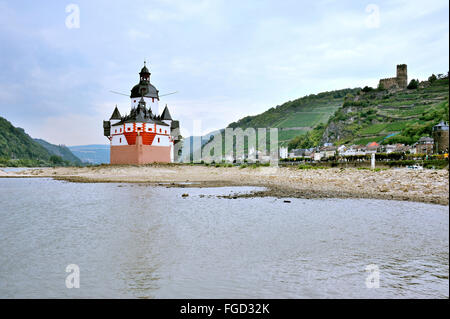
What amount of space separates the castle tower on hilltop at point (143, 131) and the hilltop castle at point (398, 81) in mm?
158770

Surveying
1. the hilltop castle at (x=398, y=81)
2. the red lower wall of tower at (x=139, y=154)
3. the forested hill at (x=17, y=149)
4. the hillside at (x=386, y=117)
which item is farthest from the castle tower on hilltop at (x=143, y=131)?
the hilltop castle at (x=398, y=81)

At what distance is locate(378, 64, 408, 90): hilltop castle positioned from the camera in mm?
187750

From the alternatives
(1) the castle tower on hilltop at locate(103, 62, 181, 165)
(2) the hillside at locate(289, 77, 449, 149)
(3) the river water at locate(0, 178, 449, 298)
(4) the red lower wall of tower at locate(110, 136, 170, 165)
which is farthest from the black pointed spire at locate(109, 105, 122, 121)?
(2) the hillside at locate(289, 77, 449, 149)

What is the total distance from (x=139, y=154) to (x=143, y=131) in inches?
162

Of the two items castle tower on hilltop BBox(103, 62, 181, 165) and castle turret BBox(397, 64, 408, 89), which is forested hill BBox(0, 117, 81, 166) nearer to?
castle tower on hilltop BBox(103, 62, 181, 165)

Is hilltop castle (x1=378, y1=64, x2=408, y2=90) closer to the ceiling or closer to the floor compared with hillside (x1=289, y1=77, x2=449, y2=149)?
closer to the ceiling

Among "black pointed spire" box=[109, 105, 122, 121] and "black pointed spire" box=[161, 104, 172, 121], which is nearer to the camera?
"black pointed spire" box=[109, 105, 122, 121]

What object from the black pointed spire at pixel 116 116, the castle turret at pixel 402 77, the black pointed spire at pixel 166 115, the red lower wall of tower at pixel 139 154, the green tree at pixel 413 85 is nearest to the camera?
the red lower wall of tower at pixel 139 154

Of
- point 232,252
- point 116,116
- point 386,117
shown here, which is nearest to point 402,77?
point 386,117

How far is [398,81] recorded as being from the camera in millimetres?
189375

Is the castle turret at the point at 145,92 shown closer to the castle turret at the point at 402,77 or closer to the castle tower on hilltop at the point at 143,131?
the castle tower on hilltop at the point at 143,131

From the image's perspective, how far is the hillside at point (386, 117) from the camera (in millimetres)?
114750

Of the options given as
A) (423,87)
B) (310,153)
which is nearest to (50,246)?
(310,153)

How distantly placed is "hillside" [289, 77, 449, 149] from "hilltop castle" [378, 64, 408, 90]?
7277 mm
